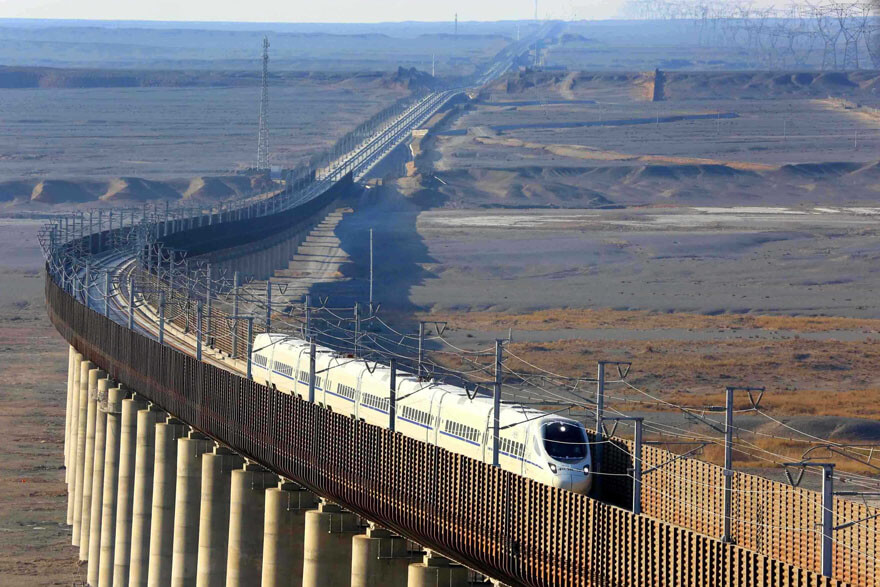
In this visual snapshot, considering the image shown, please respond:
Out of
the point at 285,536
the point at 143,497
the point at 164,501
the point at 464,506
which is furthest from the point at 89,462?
the point at 464,506

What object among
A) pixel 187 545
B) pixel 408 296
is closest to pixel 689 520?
pixel 187 545

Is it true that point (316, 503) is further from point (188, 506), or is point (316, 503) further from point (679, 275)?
point (679, 275)

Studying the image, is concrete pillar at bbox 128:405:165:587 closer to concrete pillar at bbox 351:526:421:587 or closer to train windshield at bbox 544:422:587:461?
concrete pillar at bbox 351:526:421:587

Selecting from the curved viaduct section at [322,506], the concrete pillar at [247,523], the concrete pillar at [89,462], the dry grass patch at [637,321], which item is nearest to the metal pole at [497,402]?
the curved viaduct section at [322,506]

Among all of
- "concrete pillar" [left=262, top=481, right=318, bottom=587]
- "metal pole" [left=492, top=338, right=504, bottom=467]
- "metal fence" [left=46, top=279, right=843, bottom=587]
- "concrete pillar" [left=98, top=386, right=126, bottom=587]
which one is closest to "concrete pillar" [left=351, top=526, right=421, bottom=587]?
"metal fence" [left=46, top=279, right=843, bottom=587]

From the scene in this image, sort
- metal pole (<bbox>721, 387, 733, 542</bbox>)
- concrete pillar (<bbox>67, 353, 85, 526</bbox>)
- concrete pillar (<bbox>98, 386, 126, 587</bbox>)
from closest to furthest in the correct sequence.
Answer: metal pole (<bbox>721, 387, 733, 542</bbox>) < concrete pillar (<bbox>98, 386, 126, 587</bbox>) < concrete pillar (<bbox>67, 353, 85, 526</bbox>)
